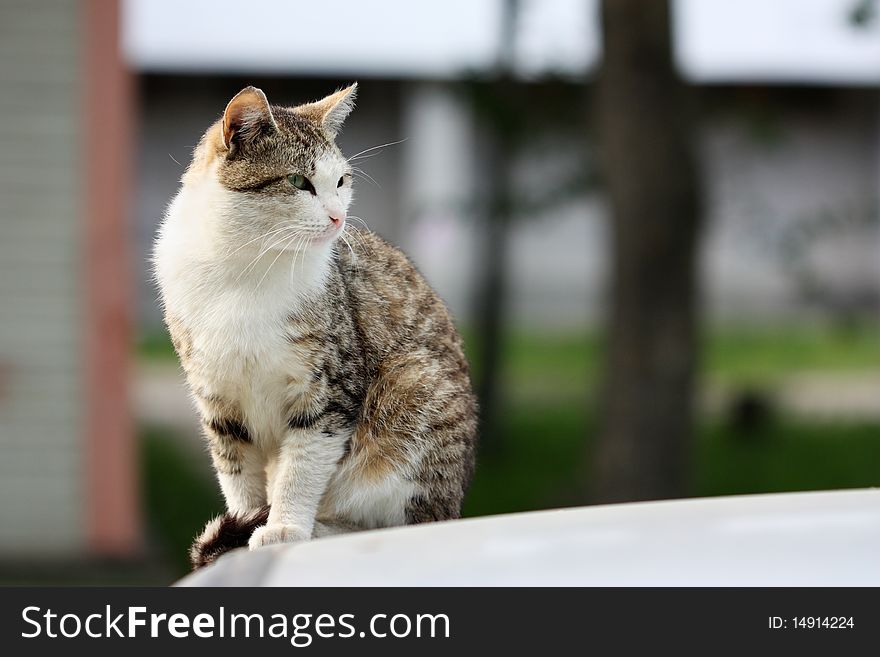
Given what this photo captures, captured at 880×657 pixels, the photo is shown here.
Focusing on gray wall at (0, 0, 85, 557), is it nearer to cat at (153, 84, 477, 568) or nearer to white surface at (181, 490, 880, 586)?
cat at (153, 84, 477, 568)

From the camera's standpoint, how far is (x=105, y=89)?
5.91 m

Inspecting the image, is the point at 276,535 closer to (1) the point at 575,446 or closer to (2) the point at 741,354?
(1) the point at 575,446

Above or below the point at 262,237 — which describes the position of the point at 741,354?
below

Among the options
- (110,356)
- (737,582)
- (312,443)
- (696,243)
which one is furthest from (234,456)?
(110,356)

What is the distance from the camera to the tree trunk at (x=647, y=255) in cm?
520

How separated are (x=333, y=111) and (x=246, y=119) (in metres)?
0.18

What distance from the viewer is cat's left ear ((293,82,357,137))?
5.90 ft

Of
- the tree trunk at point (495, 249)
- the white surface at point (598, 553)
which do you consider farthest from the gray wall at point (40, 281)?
the white surface at point (598, 553)

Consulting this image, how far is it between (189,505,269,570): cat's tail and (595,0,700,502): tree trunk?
12.2ft

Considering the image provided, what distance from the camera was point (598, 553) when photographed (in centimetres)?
149

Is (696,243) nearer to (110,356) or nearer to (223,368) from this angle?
(110,356)

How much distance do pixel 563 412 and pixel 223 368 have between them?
7.99 m
